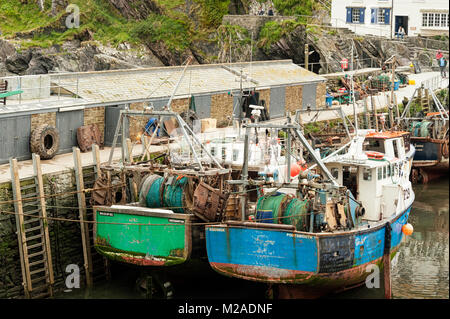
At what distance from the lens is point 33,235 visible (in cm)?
2036

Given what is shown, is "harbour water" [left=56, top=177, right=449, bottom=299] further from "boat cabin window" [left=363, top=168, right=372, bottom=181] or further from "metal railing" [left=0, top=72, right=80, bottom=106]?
"metal railing" [left=0, top=72, right=80, bottom=106]

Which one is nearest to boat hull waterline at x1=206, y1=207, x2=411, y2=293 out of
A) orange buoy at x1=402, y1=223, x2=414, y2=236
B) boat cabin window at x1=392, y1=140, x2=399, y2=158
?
orange buoy at x1=402, y1=223, x2=414, y2=236

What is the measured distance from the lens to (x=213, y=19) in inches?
2338

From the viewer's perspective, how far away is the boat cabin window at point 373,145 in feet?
81.5

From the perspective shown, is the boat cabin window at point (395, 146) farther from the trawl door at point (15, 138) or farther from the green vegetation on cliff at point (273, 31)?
the green vegetation on cliff at point (273, 31)

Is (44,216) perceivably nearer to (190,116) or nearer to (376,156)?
(376,156)

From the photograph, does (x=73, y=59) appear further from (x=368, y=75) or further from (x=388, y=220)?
(x=388, y=220)

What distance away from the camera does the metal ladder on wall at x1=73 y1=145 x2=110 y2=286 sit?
2142 cm

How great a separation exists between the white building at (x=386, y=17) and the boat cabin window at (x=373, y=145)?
1174 inches

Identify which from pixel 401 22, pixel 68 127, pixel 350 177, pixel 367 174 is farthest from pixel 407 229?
pixel 401 22

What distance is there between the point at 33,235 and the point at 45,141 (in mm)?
5076
